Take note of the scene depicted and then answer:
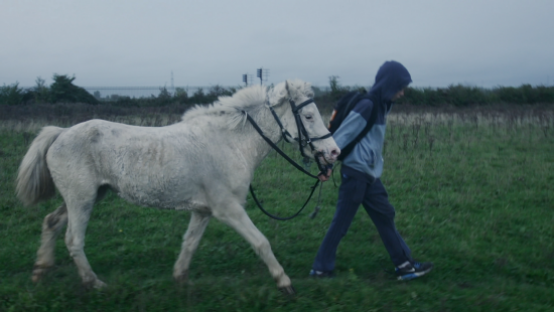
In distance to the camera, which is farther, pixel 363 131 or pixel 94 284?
pixel 363 131

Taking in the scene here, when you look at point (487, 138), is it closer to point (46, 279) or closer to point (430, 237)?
point (430, 237)

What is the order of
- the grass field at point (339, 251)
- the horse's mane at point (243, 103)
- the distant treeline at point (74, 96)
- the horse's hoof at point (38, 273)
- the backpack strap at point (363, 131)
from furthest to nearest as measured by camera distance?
the distant treeline at point (74, 96)
the horse's hoof at point (38, 273)
the backpack strap at point (363, 131)
the horse's mane at point (243, 103)
the grass field at point (339, 251)

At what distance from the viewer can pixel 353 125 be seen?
4.32m

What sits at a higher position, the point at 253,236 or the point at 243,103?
the point at 243,103

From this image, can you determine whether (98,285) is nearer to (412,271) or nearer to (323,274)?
(323,274)

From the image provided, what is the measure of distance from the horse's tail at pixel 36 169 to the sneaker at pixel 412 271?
12.0ft

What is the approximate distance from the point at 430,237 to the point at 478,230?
2.34ft

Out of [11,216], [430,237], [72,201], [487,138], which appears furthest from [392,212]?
[487,138]

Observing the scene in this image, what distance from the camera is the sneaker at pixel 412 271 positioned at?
4.69m

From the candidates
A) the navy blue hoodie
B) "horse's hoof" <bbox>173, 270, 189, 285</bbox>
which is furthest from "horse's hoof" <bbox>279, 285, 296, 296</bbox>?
the navy blue hoodie

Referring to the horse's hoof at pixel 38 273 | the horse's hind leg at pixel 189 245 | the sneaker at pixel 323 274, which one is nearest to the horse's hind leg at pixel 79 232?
the horse's hoof at pixel 38 273

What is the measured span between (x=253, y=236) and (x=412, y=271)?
1.84 meters

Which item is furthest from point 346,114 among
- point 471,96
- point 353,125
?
point 471,96

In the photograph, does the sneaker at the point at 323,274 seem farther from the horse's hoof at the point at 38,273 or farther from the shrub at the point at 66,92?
the shrub at the point at 66,92
